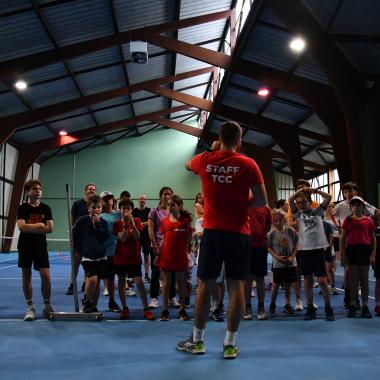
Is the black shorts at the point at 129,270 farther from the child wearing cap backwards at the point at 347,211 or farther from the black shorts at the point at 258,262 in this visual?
the child wearing cap backwards at the point at 347,211

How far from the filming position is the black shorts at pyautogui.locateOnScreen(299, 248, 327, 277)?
513cm

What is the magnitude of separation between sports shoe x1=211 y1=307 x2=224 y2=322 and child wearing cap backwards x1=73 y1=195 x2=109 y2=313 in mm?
1350

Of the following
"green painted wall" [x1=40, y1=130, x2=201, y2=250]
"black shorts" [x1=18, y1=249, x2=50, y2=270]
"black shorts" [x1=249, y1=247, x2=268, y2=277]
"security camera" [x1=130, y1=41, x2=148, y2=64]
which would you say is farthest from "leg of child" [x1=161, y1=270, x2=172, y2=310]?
"green painted wall" [x1=40, y1=130, x2=201, y2=250]

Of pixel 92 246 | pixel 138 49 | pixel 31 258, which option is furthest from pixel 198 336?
pixel 138 49

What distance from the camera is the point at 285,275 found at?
571cm

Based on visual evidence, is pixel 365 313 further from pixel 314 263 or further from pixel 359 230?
pixel 359 230

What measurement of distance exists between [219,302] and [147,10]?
10.1 metres

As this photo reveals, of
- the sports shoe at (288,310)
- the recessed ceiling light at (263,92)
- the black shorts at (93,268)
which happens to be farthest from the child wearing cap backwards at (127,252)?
the recessed ceiling light at (263,92)

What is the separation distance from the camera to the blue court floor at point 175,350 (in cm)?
304

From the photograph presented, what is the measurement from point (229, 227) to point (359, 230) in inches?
107

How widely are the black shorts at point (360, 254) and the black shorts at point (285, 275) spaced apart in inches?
29.2

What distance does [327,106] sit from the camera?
1312 centimetres

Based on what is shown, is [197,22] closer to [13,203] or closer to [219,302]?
[219,302]

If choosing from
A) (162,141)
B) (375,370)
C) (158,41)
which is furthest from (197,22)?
(162,141)
